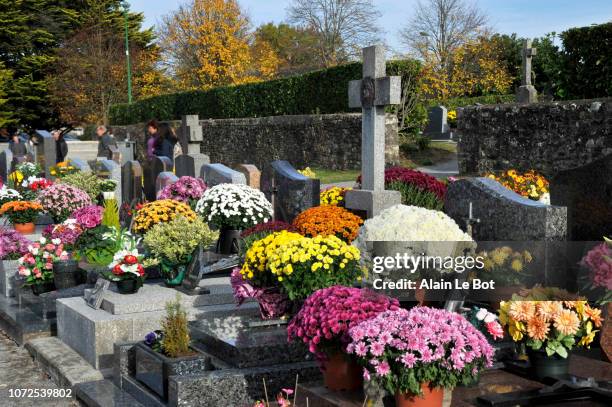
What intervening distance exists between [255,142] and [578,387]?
71.8 ft

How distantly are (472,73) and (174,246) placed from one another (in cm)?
3228

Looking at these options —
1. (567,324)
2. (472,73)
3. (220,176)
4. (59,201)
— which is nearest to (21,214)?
(59,201)

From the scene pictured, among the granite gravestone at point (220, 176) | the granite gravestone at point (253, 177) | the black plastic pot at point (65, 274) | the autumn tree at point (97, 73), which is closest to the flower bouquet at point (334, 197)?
the granite gravestone at point (220, 176)

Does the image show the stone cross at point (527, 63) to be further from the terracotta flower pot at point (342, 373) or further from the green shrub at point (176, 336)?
the terracotta flower pot at point (342, 373)

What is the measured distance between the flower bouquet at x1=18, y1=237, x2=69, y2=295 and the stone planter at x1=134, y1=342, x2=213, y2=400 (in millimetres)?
3465

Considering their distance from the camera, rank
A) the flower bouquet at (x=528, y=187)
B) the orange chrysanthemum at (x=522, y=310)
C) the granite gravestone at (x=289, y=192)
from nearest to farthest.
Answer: the orange chrysanthemum at (x=522, y=310), the granite gravestone at (x=289, y=192), the flower bouquet at (x=528, y=187)

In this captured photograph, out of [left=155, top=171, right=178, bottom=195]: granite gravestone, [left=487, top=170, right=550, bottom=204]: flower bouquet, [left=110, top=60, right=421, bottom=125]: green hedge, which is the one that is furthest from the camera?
[left=110, top=60, right=421, bottom=125]: green hedge

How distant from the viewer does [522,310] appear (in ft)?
16.3

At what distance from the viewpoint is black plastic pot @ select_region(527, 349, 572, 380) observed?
4.86 m

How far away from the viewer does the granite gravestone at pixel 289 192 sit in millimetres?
9883

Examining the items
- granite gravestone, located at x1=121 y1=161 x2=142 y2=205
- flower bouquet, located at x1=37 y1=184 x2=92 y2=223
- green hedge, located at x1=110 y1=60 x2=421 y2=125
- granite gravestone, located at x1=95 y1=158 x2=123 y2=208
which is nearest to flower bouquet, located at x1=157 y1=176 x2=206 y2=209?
flower bouquet, located at x1=37 y1=184 x2=92 y2=223

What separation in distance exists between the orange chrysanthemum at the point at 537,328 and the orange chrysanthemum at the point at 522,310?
0.03m

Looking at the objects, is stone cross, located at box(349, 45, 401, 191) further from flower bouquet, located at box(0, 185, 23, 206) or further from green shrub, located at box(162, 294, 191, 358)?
flower bouquet, located at box(0, 185, 23, 206)

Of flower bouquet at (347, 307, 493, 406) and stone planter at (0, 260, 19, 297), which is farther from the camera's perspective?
stone planter at (0, 260, 19, 297)
